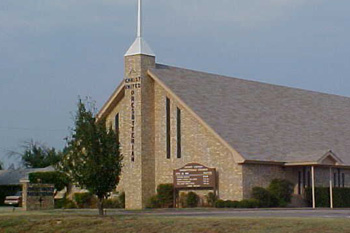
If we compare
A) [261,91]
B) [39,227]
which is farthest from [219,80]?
[39,227]

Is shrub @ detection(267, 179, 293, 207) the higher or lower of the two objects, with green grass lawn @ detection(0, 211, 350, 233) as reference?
higher

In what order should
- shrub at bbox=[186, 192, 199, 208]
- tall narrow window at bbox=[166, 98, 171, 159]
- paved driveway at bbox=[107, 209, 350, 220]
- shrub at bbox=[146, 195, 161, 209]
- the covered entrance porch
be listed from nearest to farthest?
paved driveway at bbox=[107, 209, 350, 220], the covered entrance porch, shrub at bbox=[186, 192, 199, 208], shrub at bbox=[146, 195, 161, 209], tall narrow window at bbox=[166, 98, 171, 159]

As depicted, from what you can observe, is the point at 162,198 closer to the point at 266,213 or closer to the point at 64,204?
the point at 64,204

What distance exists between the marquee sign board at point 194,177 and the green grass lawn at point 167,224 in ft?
46.8

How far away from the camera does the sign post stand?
42.2 meters

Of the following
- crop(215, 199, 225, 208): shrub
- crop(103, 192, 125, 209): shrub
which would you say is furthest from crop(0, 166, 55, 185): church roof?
crop(215, 199, 225, 208): shrub

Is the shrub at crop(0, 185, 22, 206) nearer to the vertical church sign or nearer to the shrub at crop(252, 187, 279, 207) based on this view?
the vertical church sign

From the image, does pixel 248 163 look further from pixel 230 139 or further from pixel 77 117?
pixel 77 117

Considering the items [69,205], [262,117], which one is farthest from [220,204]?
[69,205]

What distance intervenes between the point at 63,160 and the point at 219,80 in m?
18.7

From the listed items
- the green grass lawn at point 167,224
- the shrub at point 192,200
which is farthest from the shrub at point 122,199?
the green grass lawn at point 167,224

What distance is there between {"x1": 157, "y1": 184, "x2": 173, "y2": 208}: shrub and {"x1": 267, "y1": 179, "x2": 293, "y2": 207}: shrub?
5882mm

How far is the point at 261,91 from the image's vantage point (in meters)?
50.8

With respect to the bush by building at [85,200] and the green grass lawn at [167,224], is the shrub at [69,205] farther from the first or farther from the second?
the green grass lawn at [167,224]
